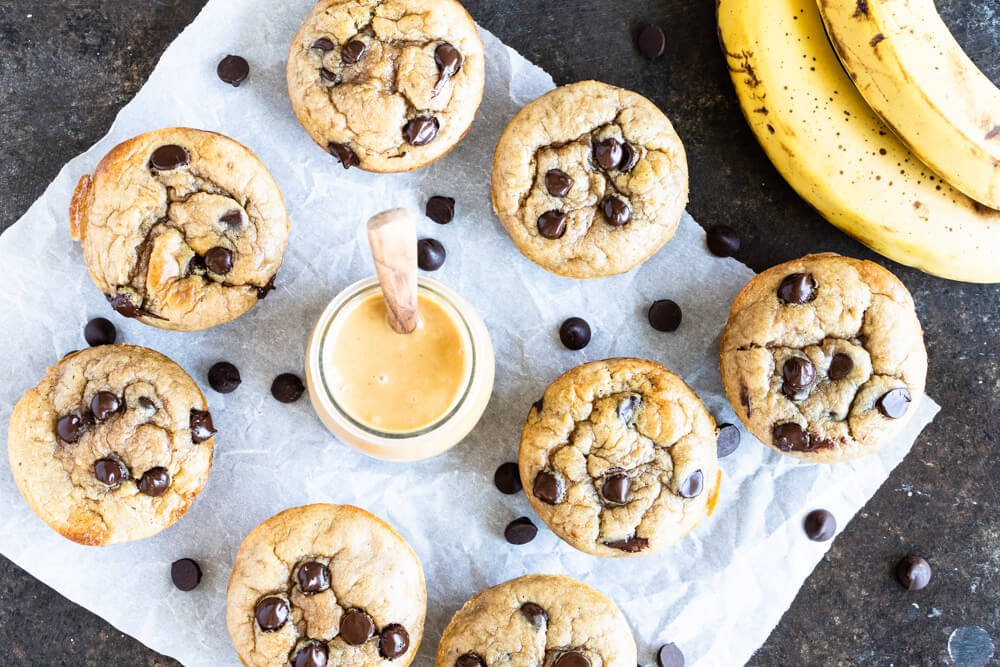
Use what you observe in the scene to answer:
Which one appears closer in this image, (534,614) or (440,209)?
(534,614)

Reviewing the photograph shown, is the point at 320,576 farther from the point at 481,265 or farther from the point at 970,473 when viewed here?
the point at 970,473

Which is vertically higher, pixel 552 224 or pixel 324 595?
pixel 552 224

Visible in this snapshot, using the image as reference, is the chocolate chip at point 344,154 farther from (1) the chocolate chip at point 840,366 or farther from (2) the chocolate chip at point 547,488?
(1) the chocolate chip at point 840,366

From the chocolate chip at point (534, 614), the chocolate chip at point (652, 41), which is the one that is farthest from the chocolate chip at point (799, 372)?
the chocolate chip at point (652, 41)

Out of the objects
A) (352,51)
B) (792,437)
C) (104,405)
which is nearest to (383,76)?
(352,51)

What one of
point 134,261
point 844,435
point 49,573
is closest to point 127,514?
point 49,573

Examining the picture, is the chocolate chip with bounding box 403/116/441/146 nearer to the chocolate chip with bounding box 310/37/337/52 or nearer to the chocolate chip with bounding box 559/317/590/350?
the chocolate chip with bounding box 310/37/337/52

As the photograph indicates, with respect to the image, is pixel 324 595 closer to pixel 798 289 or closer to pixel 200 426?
pixel 200 426
